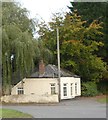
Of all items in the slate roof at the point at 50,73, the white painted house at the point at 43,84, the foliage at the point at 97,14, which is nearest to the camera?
the white painted house at the point at 43,84

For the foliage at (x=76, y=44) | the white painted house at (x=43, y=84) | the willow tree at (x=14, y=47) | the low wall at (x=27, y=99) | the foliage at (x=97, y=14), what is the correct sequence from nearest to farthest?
the willow tree at (x=14, y=47), the low wall at (x=27, y=99), the white painted house at (x=43, y=84), the foliage at (x=76, y=44), the foliage at (x=97, y=14)

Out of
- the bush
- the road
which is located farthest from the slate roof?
the road

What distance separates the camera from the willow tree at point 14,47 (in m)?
31.4

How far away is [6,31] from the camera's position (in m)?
31.1

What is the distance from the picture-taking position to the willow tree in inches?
1235

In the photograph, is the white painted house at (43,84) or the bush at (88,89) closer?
the white painted house at (43,84)

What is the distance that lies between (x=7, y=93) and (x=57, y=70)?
631 cm

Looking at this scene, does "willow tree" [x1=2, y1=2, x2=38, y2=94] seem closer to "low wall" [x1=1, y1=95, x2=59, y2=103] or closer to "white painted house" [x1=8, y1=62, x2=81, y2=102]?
"low wall" [x1=1, y1=95, x2=59, y2=103]

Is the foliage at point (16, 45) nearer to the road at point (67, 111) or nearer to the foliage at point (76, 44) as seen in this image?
the road at point (67, 111)

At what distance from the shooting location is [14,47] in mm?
31719

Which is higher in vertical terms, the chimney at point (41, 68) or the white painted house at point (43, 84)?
the chimney at point (41, 68)

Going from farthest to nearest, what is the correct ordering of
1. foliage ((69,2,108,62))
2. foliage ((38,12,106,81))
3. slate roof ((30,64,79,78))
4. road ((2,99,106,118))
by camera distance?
foliage ((69,2,108,62)) → foliage ((38,12,106,81)) → slate roof ((30,64,79,78)) → road ((2,99,106,118))

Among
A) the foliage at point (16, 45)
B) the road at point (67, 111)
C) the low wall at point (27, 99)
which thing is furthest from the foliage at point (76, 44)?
the road at point (67, 111)

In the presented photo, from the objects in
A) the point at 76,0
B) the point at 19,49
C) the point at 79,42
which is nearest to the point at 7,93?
the point at 19,49
